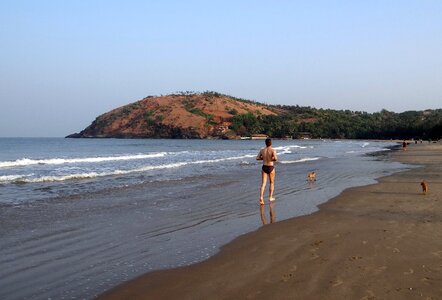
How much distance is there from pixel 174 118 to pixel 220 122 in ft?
51.2

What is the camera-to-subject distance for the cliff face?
461 feet

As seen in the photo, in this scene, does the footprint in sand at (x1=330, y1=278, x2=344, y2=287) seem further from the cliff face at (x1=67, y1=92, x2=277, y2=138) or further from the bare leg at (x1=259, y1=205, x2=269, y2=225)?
the cliff face at (x1=67, y1=92, x2=277, y2=138)

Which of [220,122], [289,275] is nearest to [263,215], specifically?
[289,275]

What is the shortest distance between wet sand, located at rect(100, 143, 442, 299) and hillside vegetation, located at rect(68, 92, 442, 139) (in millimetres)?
119600

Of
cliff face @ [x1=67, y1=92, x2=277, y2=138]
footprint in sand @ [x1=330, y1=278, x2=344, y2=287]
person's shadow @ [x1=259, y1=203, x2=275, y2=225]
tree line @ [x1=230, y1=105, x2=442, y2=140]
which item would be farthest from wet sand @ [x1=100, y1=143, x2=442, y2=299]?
cliff face @ [x1=67, y1=92, x2=277, y2=138]

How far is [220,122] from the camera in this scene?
146 metres

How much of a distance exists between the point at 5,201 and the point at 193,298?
985 cm

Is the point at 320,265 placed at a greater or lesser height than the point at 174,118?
lesser

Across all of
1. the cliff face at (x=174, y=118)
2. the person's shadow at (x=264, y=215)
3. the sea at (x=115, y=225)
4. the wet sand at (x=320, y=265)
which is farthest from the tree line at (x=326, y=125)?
the wet sand at (x=320, y=265)

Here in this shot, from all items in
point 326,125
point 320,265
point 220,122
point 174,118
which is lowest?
point 320,265

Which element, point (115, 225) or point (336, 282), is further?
point (115, 225)

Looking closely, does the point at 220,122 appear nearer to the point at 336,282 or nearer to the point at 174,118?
the point at 174,118

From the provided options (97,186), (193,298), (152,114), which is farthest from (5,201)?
(152,114)

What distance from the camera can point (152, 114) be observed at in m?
152
